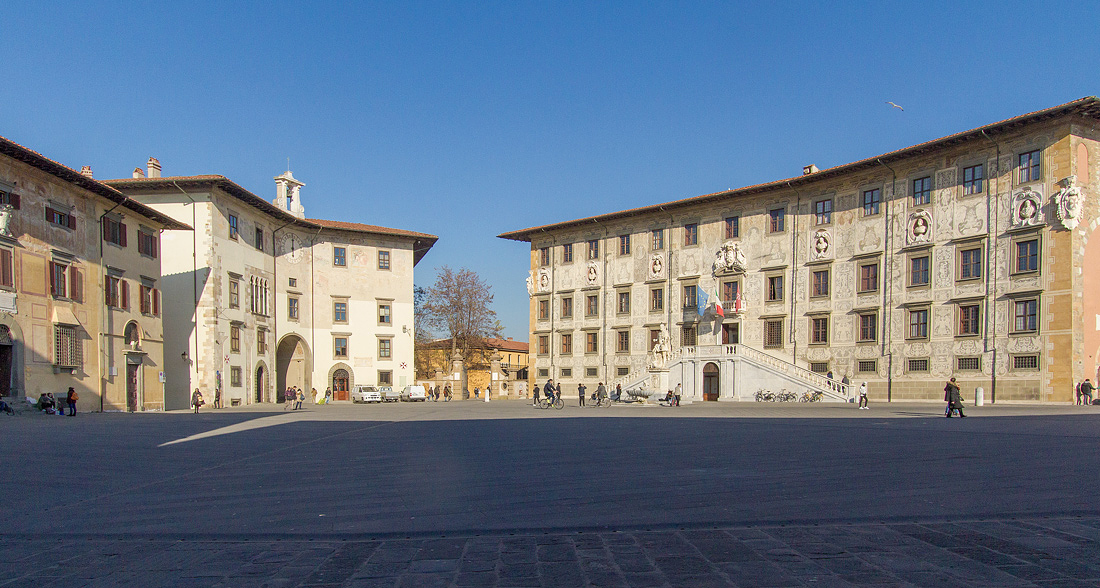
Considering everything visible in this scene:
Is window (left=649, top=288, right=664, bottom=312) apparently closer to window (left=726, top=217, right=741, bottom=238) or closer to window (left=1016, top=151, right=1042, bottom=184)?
window (left=726, top=217, right=741, bottom=238)

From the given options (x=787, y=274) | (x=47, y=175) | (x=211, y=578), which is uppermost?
(x=47, y=175)

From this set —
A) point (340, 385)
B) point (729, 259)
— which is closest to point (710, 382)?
point (729, 259)

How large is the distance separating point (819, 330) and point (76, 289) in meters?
36.7

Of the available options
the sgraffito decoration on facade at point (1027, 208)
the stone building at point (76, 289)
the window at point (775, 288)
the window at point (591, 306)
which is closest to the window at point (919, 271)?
the sgraffito decoration on facade at point (1027, 208)

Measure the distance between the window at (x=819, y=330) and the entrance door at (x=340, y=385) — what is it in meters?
31.4

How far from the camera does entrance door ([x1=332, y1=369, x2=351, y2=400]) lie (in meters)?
51.6

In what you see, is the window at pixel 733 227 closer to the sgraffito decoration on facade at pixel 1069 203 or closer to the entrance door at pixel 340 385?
the sgraffito decoration on facade at pixel 1069 203

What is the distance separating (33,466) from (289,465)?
12.8ft

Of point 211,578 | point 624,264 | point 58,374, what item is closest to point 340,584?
point 211,578

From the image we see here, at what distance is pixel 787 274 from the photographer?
43.2 m

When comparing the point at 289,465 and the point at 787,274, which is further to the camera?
the point at 787,274

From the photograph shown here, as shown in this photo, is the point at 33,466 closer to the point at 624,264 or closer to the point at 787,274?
the point at 787,274

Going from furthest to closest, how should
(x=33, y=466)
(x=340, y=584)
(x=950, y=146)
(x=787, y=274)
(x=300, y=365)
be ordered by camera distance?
(x=300, y=365) → (x=787, y=274) → (x=950, y=146) → (x=33, y=466) → (x=340, y=584)

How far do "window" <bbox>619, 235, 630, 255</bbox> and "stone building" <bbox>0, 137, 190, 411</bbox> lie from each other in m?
28.6
